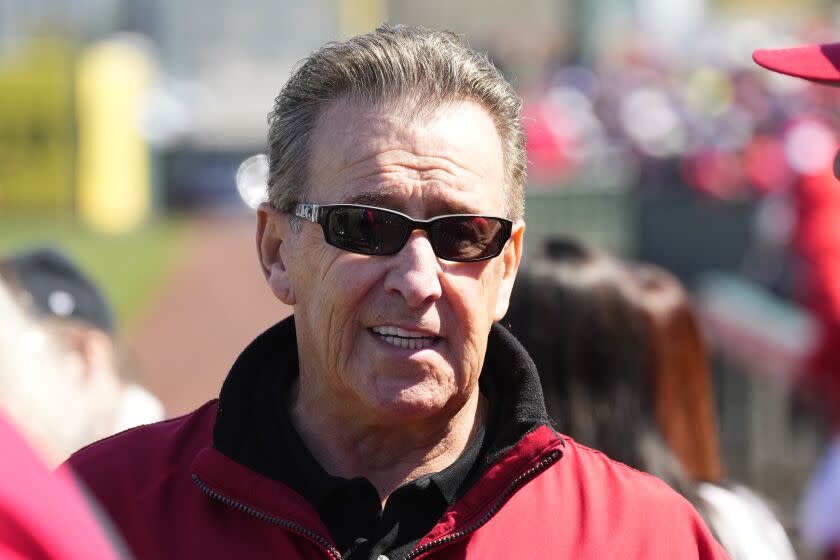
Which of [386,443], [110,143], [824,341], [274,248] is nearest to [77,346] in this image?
[274,248]

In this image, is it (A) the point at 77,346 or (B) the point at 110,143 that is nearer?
(A) the point at 77,346

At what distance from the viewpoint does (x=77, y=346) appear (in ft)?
11.5

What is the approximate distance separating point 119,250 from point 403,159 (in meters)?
16.8

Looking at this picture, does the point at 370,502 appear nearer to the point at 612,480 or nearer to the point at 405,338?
the point at 405,338

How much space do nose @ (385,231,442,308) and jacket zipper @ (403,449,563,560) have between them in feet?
1.02

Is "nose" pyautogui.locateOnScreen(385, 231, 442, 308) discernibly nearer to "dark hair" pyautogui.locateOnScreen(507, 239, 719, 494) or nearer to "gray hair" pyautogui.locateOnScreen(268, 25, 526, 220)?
"gray hair" pyautogui.locateOnScreen(268, 25, 526, 220)

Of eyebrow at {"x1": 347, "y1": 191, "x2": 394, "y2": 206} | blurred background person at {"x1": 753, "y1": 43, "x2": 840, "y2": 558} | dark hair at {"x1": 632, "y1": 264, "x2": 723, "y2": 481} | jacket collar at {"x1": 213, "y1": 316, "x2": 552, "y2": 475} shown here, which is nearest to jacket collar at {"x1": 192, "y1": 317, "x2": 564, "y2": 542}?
jacket collar at {"x1": 213, "y1": 316, "x2": 552, "y2": 475}

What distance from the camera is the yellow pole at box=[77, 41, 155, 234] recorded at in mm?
23047

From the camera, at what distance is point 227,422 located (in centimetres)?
229

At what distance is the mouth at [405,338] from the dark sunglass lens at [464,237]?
134mm

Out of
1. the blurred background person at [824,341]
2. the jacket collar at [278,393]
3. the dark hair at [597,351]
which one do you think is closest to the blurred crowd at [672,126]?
the blurred background person at [824,341]

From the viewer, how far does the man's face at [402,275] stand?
2.26 metres

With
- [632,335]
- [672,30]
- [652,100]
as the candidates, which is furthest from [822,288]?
[672,30]

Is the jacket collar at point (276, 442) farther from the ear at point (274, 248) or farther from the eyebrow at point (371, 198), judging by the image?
the eyebrow at point (371, 198)
